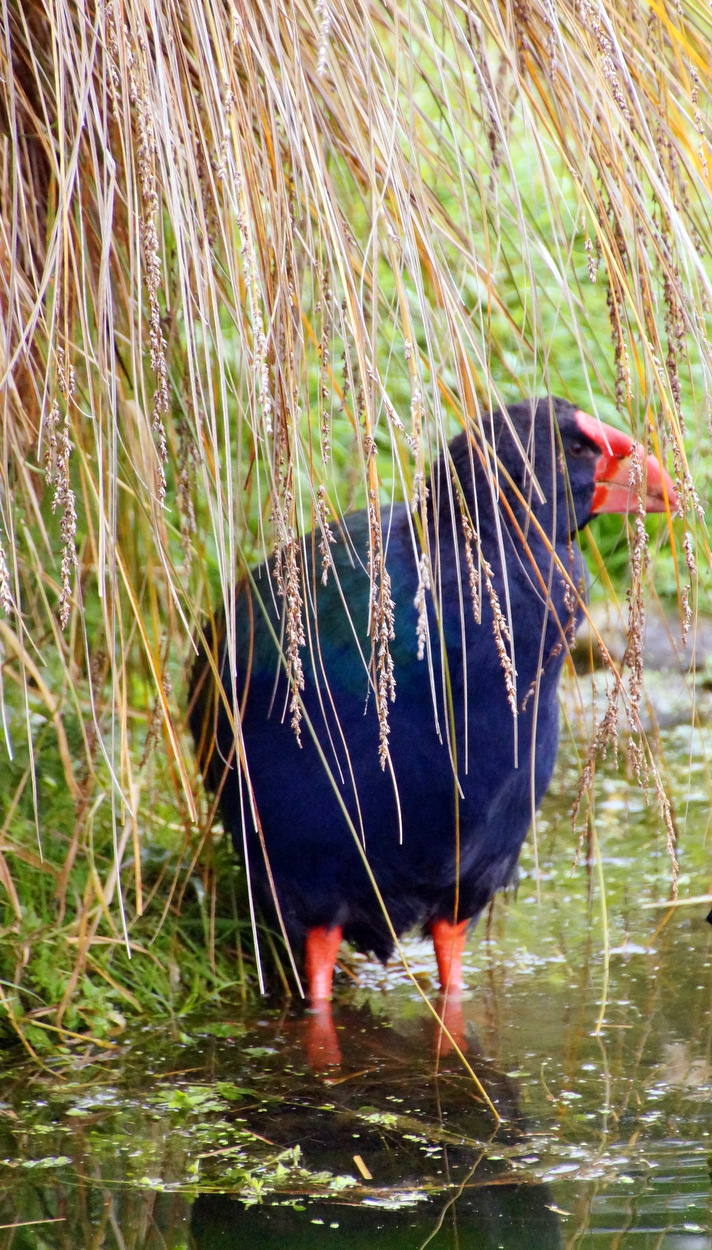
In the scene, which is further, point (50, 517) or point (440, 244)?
point (50, 517)

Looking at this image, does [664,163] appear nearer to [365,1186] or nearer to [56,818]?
[365,1186]

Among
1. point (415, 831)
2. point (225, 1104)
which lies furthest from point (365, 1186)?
point (415, 831)

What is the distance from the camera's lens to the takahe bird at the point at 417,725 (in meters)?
2.25

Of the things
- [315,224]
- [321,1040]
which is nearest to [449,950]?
[321,1040]

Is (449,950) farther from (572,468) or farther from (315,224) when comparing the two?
(315,224)

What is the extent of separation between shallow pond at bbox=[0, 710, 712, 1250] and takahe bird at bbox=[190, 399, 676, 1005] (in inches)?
8.3

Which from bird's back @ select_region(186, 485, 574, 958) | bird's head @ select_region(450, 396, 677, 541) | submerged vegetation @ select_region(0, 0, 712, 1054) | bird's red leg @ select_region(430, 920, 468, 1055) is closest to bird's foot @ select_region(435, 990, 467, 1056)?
bird's red leg @ select_region(430, 920, 468, 1055)

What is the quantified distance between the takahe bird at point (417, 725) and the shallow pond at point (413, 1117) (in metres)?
0.21

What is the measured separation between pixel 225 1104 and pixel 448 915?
2.11 feet

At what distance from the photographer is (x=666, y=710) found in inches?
148

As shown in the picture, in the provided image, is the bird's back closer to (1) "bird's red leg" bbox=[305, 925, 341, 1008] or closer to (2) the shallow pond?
(1) "bird's red leg" bbox=[305, 925, 341, 1008]

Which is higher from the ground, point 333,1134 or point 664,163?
point 664,163

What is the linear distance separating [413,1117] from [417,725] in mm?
631

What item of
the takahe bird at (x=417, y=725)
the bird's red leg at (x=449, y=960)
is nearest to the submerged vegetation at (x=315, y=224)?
the takahe bird at (x=417, y=725)
